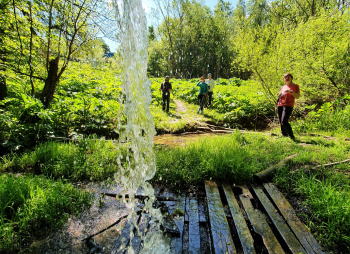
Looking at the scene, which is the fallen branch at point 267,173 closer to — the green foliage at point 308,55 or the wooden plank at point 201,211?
the wooden plank at point 201,211

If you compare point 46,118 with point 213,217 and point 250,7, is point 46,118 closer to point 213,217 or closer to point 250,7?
point 213,217

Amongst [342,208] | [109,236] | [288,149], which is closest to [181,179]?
[109,236]

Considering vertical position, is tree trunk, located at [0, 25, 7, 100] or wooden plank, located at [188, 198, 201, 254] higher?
tree trunk, located at [0, 25, 7, 100]

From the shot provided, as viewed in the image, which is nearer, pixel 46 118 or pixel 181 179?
pixel 181 179

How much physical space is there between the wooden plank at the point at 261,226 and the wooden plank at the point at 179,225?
37.5 inches

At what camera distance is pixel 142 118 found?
5242mm

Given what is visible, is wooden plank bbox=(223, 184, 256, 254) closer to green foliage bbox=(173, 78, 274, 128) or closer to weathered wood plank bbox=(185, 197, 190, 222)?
weathered wood plank bbox=(185, 197, 190, 222)

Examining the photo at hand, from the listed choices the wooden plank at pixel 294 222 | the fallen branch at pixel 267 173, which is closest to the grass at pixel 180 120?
the fallen branch at pixel 267 173

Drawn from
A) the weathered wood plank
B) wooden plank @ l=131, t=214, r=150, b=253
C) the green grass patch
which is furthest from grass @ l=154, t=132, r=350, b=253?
the green grass patch

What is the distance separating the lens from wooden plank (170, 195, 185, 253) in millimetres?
2318

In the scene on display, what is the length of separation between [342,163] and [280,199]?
6.35 feet

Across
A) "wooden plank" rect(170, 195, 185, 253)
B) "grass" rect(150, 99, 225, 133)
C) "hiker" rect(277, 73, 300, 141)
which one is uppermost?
"hiker" rect(277, 73, 300, 141)

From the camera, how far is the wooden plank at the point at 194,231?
2301 mm

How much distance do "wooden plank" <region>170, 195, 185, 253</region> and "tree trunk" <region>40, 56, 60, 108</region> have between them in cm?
504
